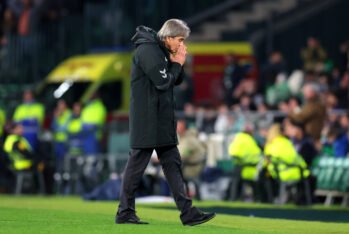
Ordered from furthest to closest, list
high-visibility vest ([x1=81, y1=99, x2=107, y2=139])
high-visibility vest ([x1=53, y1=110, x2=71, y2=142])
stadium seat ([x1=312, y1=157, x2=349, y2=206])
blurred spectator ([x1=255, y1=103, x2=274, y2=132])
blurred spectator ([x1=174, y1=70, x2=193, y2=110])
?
blurred spectator ([x1=174, y1=70, x2=193, y2=110]) → high-visibility vest ([x1=53, y1=110, x2=71, y2=142]) → high-visibility vest ([x1=81, y1=99, x2=107, y2=139]) → blurred spectator ([x1=255, y1=103, x2=274, y2=132]) → stadium seat ([x1=312, y1=157, x2=349, y2=206])

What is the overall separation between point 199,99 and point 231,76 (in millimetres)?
1373

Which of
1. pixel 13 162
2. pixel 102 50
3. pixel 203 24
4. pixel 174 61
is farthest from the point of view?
pixel 203 24

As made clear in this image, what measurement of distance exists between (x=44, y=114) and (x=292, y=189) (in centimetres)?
998

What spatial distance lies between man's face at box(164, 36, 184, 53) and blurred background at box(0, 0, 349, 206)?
1005 cm

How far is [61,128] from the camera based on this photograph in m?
33.1

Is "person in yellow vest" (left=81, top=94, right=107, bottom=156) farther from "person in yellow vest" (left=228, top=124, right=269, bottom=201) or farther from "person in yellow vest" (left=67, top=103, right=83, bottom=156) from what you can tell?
"person in yellow vest" (left=228, top=124, right=269, bottom=201)

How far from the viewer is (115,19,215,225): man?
51.0ft

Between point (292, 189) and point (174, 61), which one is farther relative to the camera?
point (292, 189)

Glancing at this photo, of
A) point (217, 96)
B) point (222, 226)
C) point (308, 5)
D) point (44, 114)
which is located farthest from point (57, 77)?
point (222, 226)

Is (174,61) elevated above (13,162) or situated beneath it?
elevated above

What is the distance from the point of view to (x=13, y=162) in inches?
1207

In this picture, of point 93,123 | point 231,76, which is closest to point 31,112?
point 93,123

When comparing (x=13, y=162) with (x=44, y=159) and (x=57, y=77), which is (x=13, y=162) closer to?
(x=44, y=159)

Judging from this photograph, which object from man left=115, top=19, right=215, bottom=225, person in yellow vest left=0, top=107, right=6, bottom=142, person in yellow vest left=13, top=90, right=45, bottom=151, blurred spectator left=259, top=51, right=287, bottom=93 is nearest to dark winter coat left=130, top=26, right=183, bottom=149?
man left=115, top=19, right=215, bottom=225
